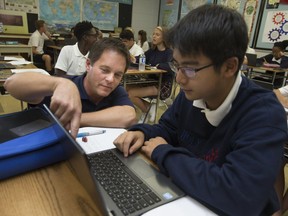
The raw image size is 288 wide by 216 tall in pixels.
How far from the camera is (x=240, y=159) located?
626mm

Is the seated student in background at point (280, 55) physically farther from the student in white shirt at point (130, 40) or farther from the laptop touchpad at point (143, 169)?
the laptop touchpad at point (143, 169)

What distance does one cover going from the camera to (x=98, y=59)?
51.7 inches

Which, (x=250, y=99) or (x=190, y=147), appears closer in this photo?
(x=250, y=99)

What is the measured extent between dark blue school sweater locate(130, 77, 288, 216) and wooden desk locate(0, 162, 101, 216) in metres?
0.25

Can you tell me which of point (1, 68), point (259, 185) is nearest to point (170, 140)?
point (259, 185)

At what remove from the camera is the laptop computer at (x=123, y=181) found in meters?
0.52

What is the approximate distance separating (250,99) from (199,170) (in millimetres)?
290

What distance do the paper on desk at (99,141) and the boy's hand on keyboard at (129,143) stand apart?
5 centimetres

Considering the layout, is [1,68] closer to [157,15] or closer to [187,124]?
[187,124]

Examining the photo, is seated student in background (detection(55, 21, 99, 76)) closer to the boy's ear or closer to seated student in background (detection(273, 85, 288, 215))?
seated student in background (detection(273, 85, 288, 215))

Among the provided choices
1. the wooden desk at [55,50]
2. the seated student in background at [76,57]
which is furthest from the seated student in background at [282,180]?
the wooden desk at [55,50]

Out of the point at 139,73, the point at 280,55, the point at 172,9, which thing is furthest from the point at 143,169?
the point at 172,9

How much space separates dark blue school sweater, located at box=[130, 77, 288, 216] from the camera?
1.91ft

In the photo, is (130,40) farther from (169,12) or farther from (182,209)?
(169,12)
